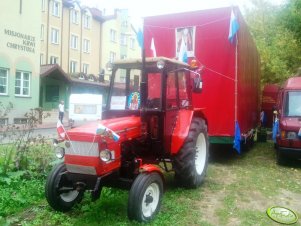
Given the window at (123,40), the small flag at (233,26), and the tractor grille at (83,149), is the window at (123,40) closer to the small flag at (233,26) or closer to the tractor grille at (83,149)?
the small flag at (233,26)

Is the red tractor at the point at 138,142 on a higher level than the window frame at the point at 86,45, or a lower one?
lower

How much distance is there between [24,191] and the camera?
667 centimetres

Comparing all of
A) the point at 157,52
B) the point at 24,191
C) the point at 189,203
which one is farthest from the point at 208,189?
the point at 157,52

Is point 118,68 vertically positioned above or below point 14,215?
above

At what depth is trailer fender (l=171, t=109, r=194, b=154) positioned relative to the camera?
673 centimetres

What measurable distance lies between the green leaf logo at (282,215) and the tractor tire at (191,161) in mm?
1445

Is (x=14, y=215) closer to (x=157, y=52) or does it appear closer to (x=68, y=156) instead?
(x=68, y=156)

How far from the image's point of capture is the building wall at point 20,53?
2389 cm

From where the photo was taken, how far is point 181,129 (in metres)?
6.91

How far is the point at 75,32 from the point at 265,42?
2213 cm

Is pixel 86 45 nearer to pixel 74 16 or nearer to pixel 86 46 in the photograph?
pixel 86 46

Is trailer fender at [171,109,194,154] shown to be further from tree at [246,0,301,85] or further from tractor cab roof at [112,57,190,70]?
tree at [246,0,301,85]

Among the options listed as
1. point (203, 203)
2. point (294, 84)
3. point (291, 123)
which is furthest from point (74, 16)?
point (203, 203)

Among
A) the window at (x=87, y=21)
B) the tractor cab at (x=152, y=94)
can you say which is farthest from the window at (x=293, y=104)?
the window at (x=87, y=21)
